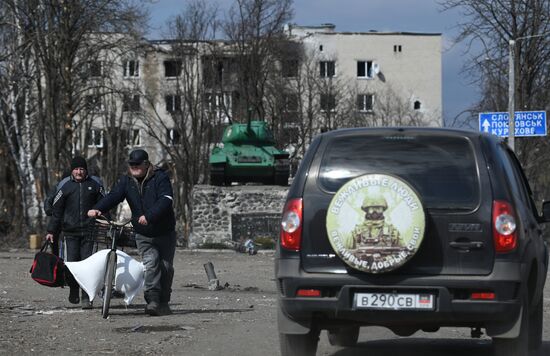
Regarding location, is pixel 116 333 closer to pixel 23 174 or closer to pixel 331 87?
pixel 23 174

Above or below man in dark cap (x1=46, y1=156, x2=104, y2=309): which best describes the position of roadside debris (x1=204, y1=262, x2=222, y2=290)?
below

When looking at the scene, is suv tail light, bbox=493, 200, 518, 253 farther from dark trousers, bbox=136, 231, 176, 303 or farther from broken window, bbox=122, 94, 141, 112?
broken window, bbox=122, 94, 141, 112

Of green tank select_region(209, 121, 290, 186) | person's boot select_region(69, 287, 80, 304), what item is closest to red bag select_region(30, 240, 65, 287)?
person's boot select_region(69, 287, 80, 304)

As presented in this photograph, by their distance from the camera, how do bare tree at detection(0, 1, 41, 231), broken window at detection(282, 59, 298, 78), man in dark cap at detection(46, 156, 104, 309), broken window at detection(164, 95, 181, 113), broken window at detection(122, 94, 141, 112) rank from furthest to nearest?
broken window at detection(282, 59, 298, 78) → broken window at detection(164, 95, 181, 113) → broken window at detection(122, 94, 141, 112) → bare tree at detection(0, 1, 41, 231) → man in dark cap at detection(46, 156, 104, 309)

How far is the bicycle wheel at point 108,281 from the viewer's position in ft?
43.1

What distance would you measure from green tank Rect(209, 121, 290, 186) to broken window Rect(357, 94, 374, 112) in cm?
3410

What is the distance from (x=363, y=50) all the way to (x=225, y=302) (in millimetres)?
68862

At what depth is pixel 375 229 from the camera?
27.3ft

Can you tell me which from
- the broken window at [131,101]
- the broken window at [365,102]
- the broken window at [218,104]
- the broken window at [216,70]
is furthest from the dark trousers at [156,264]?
the broken window at [365,102]

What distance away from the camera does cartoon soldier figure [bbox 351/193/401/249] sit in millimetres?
8297

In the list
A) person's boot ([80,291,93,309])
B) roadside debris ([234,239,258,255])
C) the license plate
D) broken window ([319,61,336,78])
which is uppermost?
broken window ([319,61,336,78])

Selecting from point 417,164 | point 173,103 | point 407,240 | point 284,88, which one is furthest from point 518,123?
point 173,103

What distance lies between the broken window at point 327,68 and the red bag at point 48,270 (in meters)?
63.5

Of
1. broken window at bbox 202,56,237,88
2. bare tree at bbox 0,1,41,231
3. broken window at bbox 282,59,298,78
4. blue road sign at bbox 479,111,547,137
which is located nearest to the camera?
blue road sign at bbox 479,111,547,137
